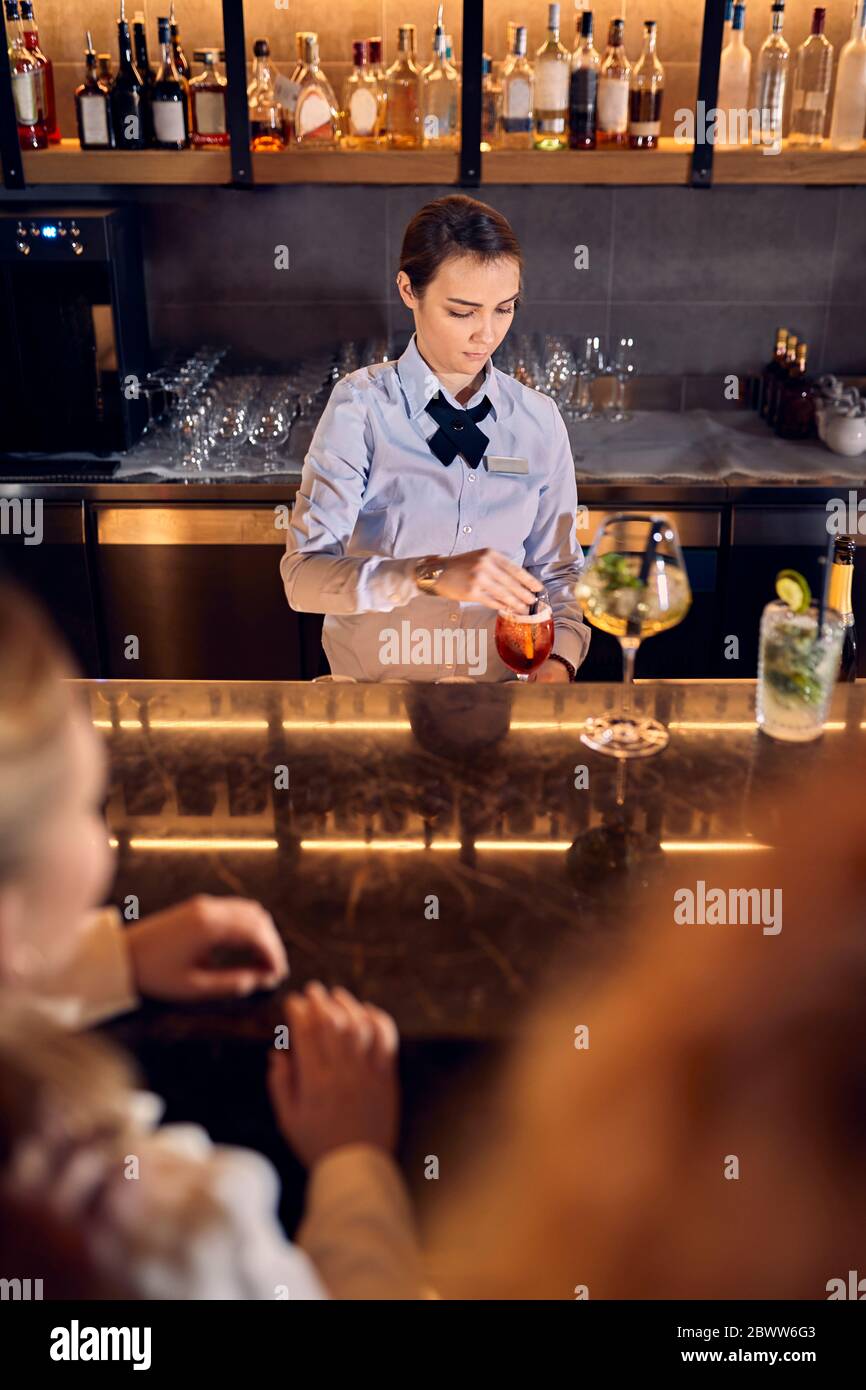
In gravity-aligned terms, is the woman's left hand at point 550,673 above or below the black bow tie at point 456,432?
below

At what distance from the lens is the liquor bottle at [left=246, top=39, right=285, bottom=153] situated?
3305 millimetres

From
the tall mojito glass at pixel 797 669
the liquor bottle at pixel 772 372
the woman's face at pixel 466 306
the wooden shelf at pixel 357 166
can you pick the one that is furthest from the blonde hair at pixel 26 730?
the liquor bottle at pixel 772 372

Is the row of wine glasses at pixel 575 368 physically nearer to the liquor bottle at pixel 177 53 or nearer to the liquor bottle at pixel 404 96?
the liquor bottle at pixel 404 96

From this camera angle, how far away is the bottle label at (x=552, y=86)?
3211 mm

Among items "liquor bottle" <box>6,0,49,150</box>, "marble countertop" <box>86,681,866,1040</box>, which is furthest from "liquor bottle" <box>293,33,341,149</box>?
"marble countertop" <box>86,681,866,1040</box>

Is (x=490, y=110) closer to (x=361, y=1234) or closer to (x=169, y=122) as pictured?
(x=169, y=122)

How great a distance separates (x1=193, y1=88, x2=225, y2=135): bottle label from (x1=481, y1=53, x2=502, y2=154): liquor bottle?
2.29 ft

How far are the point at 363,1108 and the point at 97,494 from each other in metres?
2.63

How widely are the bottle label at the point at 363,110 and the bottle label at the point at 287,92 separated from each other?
16 cm

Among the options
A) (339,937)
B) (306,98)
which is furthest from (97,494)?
(339,937)

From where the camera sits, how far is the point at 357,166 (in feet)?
10.6

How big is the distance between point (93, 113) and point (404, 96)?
83 centimetres

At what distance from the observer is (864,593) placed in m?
3.34

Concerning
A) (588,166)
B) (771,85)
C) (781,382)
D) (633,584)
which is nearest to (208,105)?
(588,166)
